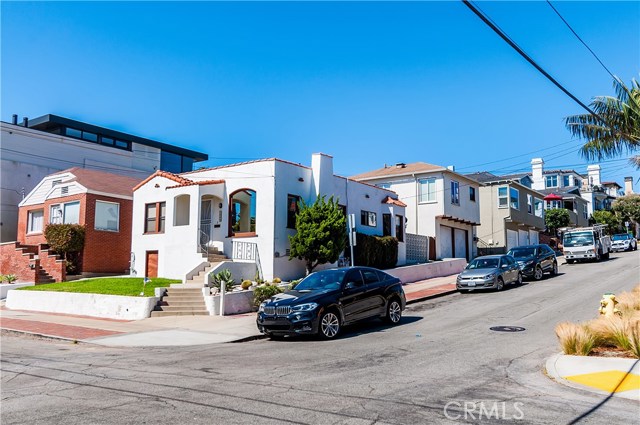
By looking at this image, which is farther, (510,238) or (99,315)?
(510,238)

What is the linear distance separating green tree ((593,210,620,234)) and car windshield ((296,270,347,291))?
196ft

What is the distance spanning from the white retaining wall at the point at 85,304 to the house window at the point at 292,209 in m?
6.77

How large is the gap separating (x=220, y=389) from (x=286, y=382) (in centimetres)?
101

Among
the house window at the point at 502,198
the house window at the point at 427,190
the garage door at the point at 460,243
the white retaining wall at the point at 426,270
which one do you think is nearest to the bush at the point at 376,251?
the white retaining wall at the point at 426,270

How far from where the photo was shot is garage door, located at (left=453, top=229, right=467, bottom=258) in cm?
3694

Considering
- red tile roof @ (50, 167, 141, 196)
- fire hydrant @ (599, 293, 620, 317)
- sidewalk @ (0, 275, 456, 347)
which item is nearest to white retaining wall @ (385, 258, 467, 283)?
sidewalk @ (0, 275, 456, 347)

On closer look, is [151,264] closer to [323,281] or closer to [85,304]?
[85,304]

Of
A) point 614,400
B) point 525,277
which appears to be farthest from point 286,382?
point 525,277

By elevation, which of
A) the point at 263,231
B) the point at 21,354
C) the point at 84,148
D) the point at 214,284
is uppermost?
the point at 84,148

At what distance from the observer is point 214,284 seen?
746 inches

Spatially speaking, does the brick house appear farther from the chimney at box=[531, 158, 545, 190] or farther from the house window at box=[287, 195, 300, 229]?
Answer: the chimney at box=[531, 158, 545, 190]

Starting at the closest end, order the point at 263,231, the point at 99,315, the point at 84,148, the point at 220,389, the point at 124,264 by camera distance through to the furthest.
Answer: the point at 220,389 → the point at 99,315 → the point at 263,231 → the point at 124,264 → the point at 84,148

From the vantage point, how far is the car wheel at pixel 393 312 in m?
14.5

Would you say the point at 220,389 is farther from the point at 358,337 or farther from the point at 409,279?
the point at 409,279
